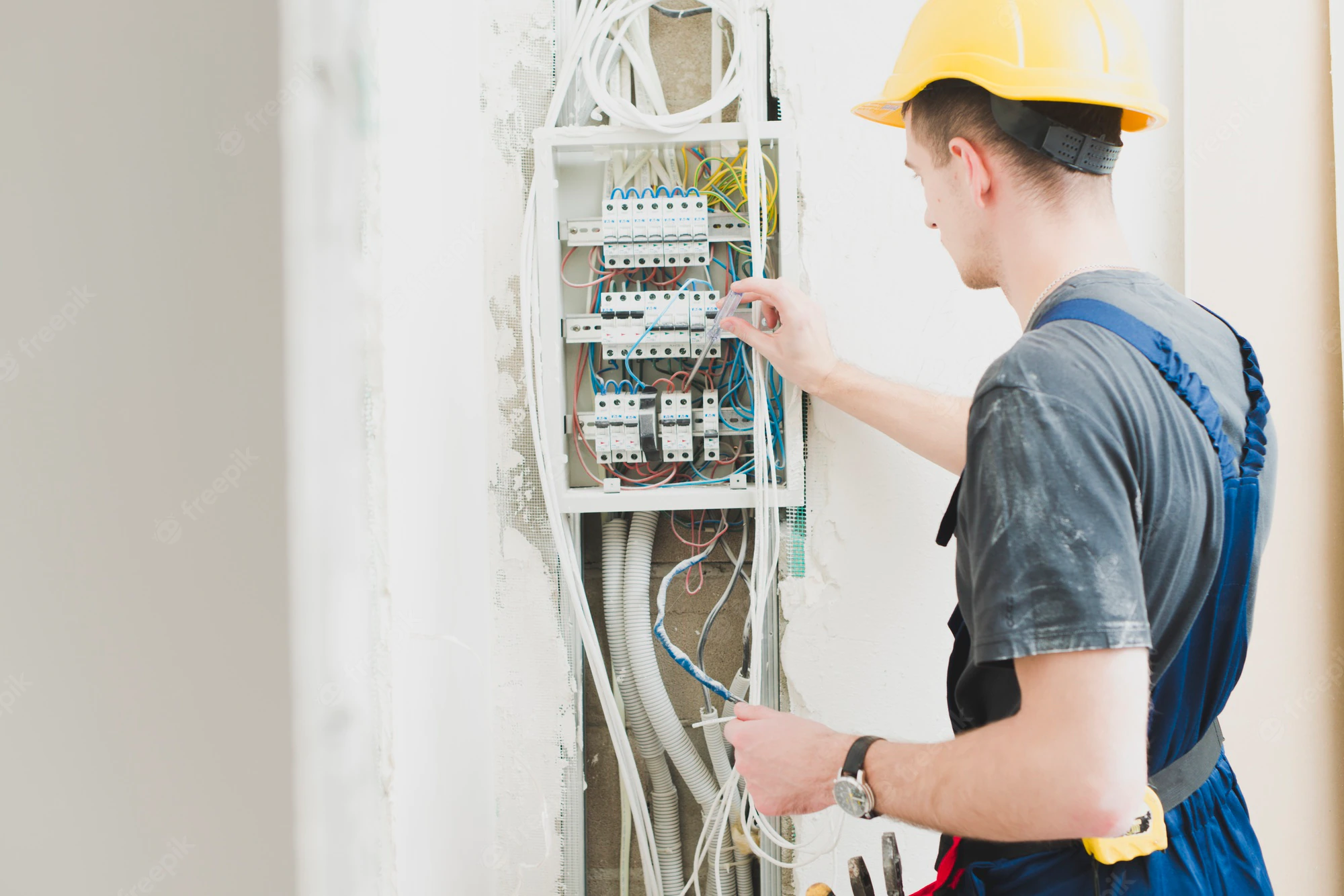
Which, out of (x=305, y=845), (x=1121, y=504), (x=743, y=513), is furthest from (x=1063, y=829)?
(x=743, y=513)

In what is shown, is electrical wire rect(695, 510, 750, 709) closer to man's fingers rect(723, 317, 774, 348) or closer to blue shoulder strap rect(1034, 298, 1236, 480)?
man's fingers rect(723, 317, 774, 348)

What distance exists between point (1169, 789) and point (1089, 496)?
42 centimetres

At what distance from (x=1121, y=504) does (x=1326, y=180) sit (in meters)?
1.21

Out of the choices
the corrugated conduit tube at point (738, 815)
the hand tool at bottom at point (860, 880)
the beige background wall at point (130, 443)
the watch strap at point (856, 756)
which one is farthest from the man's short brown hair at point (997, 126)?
the corrugated conduit tube at point (738, 815)

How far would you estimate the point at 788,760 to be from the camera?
90 centimetres

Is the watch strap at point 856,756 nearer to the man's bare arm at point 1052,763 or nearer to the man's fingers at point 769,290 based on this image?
the man's bare arm at point 1052,763

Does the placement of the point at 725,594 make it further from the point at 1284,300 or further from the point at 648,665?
the point at 1284,300

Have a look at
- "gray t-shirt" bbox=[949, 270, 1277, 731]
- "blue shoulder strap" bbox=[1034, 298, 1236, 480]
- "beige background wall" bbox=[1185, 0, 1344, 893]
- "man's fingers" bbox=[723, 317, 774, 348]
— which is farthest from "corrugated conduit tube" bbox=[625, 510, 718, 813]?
"beige background wall" bbox=[1185, 0, 1344, 893]

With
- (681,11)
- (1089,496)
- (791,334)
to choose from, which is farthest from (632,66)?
(1089,496)

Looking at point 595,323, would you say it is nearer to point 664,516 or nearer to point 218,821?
point 664,516

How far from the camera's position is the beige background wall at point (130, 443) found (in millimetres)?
521

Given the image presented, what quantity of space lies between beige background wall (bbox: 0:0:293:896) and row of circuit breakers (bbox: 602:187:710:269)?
775 millimetres

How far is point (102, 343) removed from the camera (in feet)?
1.76

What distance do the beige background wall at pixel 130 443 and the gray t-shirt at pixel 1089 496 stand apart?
0.63 m
